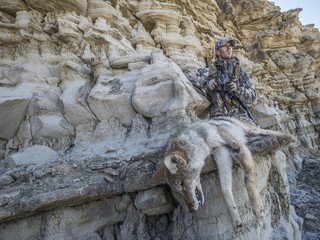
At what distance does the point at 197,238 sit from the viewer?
217cm

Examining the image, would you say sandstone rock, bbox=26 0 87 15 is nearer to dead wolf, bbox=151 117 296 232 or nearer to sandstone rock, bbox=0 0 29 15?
sandstone rock, bbox=0 0 29 15

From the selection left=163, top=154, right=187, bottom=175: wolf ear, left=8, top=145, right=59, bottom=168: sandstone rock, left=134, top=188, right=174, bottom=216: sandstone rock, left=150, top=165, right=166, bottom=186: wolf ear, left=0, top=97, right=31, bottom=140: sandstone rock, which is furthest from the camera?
left=0, top=97, right=31, bottom=140: sandstone rock

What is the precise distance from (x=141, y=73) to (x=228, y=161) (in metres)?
2.57

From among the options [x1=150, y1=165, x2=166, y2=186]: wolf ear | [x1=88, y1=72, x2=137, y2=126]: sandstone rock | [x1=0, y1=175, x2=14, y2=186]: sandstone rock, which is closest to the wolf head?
[x1=150, y1=165, x2=166, y2=186]: wolf ear

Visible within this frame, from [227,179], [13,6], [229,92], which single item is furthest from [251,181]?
[13,6]

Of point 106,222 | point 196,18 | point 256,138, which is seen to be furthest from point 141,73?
point 196,18

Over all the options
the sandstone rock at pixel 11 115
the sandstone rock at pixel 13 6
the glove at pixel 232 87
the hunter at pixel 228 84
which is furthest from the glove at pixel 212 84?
the sandstone rock at pixel 13 6

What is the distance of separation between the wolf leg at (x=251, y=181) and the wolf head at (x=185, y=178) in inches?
20.5

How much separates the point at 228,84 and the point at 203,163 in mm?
1701

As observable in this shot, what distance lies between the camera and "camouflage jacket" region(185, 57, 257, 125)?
3066mm

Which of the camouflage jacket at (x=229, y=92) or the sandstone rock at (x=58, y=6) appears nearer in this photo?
the camouflage jacket at (x=229, y=92)

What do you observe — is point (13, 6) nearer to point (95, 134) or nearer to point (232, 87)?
point (95, 134)

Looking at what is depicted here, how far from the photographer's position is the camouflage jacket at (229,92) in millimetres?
3066

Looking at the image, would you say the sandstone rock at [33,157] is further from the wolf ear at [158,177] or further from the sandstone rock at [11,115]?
the wolf ear at [158,177]
